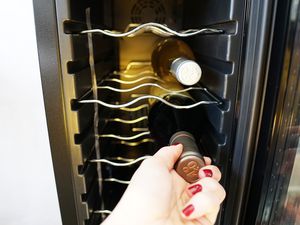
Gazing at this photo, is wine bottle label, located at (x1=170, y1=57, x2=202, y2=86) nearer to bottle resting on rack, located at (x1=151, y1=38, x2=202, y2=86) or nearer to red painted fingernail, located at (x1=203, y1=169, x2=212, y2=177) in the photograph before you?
red painted fingernail, located at (x1=203, y1=169, x2=212, y2=177)

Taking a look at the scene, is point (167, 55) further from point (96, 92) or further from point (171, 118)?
point (96, 92)

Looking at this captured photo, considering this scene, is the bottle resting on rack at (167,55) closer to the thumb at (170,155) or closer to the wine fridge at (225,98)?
the wine fridge at (225,98)

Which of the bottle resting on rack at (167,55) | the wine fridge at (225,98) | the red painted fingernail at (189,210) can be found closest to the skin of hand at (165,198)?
the red painted fingernail at (189,210)

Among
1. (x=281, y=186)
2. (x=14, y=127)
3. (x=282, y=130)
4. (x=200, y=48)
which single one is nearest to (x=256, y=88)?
(x=282, y=130)

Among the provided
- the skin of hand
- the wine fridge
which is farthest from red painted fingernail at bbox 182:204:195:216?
the wine fridge

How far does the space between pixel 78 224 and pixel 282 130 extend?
1.50ft

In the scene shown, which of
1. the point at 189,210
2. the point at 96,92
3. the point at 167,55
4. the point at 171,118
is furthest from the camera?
the point at 167,55

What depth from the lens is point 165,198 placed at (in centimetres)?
44

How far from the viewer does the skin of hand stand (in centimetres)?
40

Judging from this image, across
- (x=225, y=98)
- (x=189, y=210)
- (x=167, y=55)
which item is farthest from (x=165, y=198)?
(x=167, y=55)

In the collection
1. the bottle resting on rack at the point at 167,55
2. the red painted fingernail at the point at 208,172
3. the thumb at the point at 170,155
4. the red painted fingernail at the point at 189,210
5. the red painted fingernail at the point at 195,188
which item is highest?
the bottle resting on rack at the point at 167,55

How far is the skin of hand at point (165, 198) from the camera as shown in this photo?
405mm

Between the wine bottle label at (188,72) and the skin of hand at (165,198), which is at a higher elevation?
the wine bottle label at (188,72)

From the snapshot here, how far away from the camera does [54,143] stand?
0.49 meters
